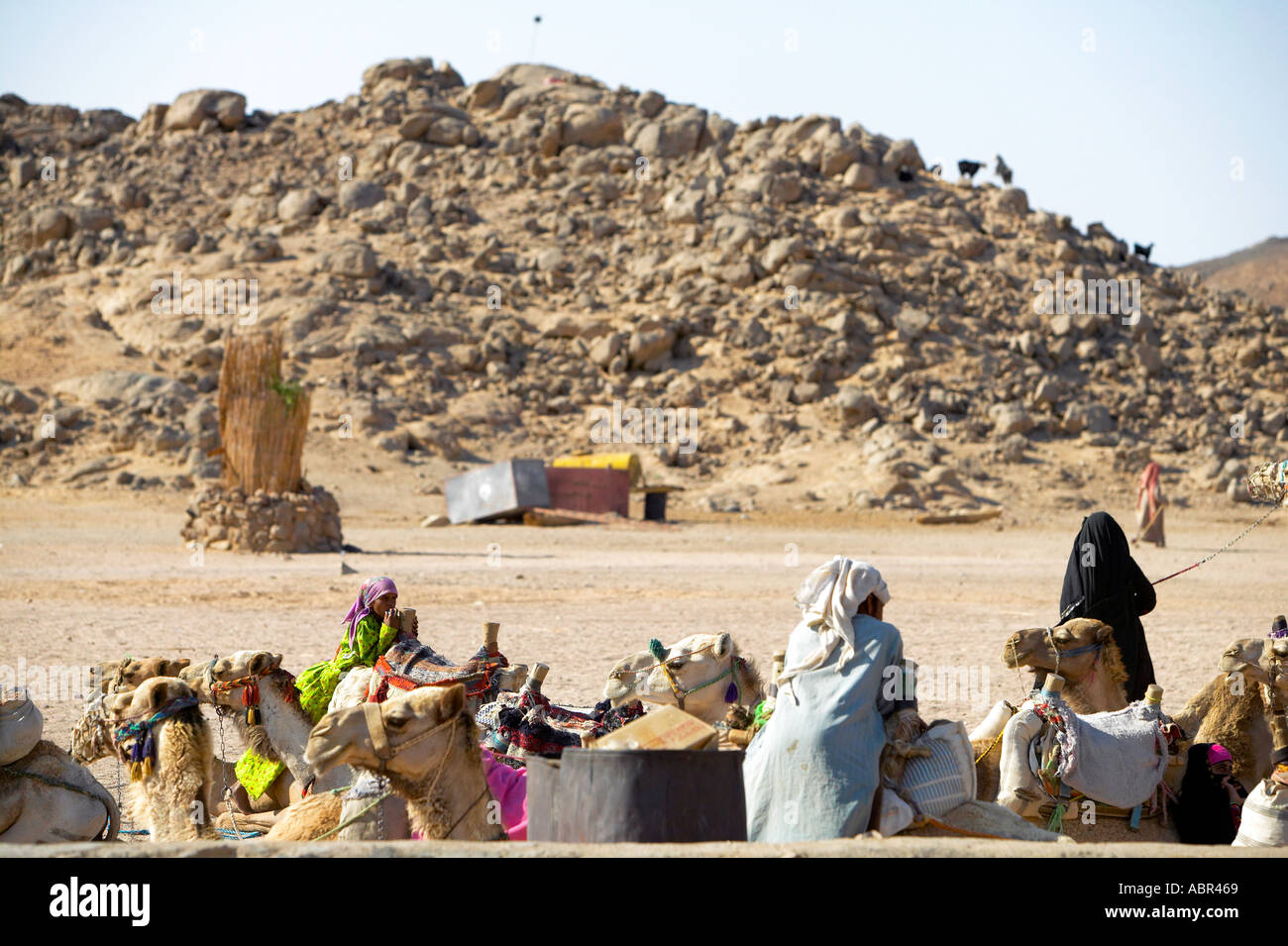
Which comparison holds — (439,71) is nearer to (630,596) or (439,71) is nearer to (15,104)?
(15,104)

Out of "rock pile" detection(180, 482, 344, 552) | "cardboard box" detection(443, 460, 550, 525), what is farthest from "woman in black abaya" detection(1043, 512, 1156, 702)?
"cardboard box" detection(443, 460, 550, 525)

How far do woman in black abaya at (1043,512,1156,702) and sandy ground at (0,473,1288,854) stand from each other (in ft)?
9.34

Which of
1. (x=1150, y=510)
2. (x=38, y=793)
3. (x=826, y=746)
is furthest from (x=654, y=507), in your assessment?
(x=826, y=746)

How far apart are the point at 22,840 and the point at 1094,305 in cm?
4787

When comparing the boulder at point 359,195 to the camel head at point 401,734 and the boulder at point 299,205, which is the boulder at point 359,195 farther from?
the camel head at point 401,734

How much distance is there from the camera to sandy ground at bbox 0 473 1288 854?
1128cm

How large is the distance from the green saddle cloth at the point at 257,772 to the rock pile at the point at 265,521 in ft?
50.3

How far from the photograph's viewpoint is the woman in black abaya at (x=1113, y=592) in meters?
6.21

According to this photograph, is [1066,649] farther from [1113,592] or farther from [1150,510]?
[1150,510]

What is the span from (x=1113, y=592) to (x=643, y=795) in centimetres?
332

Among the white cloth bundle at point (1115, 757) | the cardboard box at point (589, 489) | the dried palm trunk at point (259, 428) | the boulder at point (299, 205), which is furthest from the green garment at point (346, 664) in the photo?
the boulder at point (299, 205)

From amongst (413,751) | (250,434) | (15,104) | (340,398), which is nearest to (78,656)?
(413,751)

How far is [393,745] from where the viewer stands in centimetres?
409

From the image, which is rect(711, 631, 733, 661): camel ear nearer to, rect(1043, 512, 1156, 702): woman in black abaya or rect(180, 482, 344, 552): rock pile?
rect(1043, 512, 1156, 702): woman in black abaya
